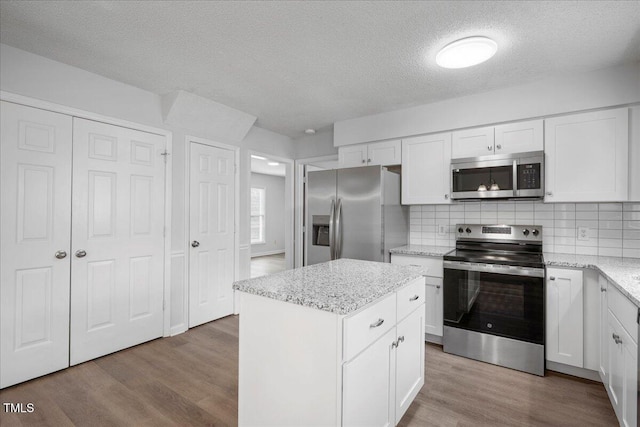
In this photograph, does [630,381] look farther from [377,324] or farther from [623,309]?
[377,324]

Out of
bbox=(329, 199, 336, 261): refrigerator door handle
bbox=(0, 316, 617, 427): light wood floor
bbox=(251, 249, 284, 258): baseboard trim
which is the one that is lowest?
bbox=(0, 316, 617, 427): light wood floor

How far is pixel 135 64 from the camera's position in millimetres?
2541

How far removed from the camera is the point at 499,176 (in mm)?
2896

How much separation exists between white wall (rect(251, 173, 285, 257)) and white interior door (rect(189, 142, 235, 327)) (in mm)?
4957

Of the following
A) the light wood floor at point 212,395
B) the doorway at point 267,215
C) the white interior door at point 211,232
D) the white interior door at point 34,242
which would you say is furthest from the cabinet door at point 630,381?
the doorway at point 267,215

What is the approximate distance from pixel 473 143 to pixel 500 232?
922mm

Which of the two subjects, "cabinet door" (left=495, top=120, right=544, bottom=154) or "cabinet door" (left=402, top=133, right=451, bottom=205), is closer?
"cabinet door" (left=495, top=120, right=544, bottom=154)

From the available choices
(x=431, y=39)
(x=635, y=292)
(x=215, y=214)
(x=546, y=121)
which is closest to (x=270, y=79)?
(x=431, y=39)

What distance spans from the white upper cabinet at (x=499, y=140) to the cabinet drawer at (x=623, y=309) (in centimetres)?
137

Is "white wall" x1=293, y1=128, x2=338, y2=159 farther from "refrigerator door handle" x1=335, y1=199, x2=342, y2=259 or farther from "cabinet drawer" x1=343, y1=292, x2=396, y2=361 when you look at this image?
"cabinet drawer" x1=343, y1=292, x2=396, y2=361

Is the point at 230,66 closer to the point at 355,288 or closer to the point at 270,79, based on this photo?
the point at 270,79

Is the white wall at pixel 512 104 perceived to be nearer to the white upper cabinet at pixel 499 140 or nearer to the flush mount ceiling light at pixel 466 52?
the white upper cabinet at pixel 499 140

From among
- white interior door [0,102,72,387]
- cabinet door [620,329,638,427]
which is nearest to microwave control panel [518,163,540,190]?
cabinet door [620,329,638,427]

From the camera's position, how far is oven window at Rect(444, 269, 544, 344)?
2512 millimetres
